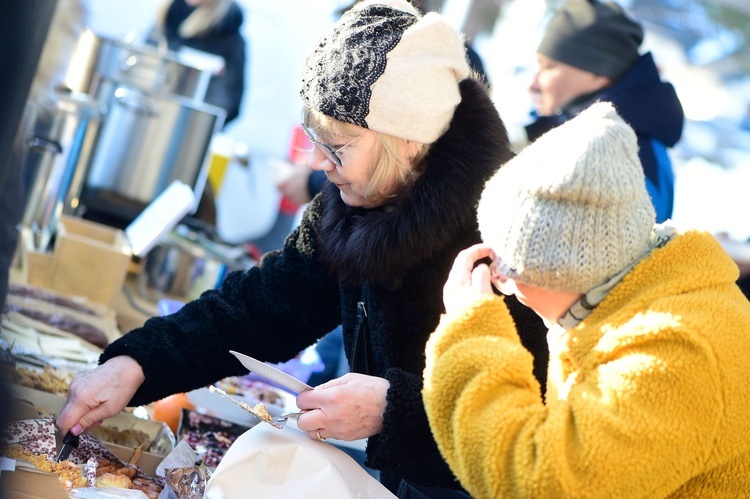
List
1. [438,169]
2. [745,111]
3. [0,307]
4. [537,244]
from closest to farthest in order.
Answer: [0,307] < [537,244] < [438,169] < [745,111]

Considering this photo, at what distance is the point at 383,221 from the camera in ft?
6.23

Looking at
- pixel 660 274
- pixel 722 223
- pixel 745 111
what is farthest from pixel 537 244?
pixel 745 111

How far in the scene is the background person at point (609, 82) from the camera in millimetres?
3275

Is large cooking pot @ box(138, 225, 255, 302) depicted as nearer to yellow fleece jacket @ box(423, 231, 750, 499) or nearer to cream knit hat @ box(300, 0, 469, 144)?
cream knit hat @ box(300, 0, 469, 144)

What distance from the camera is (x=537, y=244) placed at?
139cm

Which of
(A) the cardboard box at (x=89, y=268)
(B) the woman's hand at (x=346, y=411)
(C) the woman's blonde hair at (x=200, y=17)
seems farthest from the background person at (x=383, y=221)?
(C) the woman's blonde hair at (x=200, y=17)

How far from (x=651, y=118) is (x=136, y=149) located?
217 centimetres

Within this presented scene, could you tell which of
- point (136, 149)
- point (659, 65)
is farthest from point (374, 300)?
point (659, 65)

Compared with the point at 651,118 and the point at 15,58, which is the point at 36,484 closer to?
the point at 15,58

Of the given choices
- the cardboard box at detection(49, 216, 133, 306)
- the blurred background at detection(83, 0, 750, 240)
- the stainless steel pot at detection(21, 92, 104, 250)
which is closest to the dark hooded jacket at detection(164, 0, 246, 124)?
the blurred background at detection(83, 0, 750, 240)

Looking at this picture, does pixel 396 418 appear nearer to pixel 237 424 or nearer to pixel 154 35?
pixel 237 424

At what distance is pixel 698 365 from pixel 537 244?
0.29m

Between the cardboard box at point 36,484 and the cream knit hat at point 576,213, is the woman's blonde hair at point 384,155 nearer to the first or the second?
the cream knit hat at point 576,213

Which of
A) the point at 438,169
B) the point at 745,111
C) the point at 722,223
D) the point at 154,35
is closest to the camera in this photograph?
the point at 438,169
